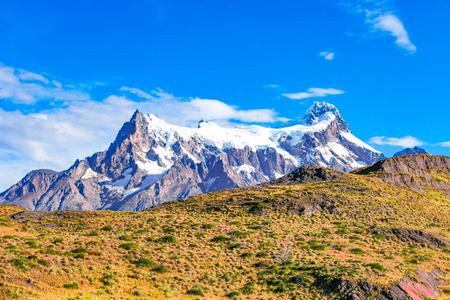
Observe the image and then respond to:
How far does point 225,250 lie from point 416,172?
95.1 metres

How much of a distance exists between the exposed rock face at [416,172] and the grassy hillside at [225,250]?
85.4 feet

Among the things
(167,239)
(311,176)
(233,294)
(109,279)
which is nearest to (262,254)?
(233,294)

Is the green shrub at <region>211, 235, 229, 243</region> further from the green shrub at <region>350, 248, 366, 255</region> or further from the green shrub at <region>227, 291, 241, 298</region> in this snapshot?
the green shrub at <region>350, 248, 366, 255</region>

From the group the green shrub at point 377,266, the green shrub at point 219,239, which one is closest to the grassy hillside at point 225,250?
the green shrub at point 377,266

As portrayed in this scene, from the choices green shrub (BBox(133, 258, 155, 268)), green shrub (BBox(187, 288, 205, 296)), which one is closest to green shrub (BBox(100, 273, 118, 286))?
green shrub (BBox(133, 258, 155, 268))

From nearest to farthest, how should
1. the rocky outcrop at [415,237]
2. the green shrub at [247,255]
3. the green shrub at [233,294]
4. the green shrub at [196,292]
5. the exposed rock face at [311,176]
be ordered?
the green shrub at [196,292], the green shrub at [233,294], the green shrub at [247,255], the rocky outcrop at [415,237], the exposed rock face at [311,176]

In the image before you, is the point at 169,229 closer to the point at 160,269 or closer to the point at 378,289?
the point at 160,269

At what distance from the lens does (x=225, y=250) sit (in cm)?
4459

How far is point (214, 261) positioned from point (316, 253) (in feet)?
43.4

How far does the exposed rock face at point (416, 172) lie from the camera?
102 metres

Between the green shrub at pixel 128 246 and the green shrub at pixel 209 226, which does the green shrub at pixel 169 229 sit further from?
the green shrub at pixel 128 246

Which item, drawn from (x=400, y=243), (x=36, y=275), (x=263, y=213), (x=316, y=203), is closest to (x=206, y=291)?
(x=36, y=275)

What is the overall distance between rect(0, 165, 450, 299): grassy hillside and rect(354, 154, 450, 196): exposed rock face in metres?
26.0

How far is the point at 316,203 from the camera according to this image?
7375 cm
